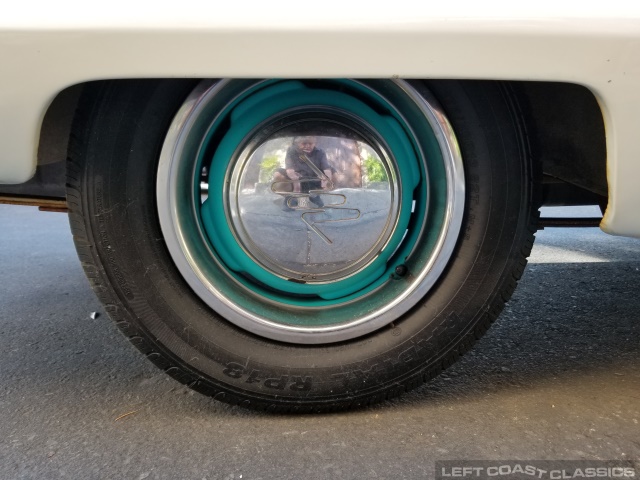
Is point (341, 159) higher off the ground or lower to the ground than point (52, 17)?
lower

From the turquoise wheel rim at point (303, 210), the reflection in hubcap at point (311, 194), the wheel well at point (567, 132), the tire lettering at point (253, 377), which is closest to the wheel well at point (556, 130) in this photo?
the wheel well at point (567, 132)

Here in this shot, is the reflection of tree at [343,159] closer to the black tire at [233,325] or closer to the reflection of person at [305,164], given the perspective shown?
the reflection of person at [305,164]

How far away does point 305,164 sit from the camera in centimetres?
123

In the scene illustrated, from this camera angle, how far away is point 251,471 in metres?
1.12

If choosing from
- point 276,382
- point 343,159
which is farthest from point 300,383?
point 343,159

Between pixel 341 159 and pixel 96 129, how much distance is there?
492 millimetres

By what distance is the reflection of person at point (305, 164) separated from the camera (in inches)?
48.5

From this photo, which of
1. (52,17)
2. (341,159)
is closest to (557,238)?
(341,159)

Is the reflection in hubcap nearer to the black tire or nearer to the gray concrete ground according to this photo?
the black tire

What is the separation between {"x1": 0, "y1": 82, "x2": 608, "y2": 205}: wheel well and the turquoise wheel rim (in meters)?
0.22

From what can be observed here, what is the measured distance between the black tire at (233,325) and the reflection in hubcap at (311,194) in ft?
0.55

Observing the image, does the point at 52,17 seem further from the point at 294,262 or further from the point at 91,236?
the point at 294,262

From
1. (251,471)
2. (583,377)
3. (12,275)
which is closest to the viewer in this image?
(251,471)

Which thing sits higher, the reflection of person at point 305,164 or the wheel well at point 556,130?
the wheel well at point 556,130
